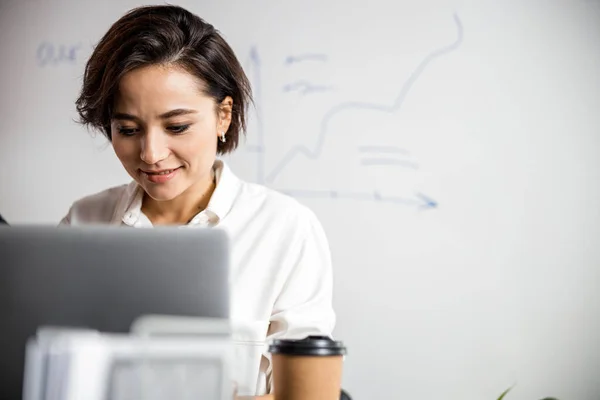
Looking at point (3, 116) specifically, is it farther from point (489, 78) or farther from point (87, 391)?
point (87, 391)

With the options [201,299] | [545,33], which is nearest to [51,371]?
[201,299]

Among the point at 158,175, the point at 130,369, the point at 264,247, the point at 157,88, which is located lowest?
the point at 130,369

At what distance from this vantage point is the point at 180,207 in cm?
142

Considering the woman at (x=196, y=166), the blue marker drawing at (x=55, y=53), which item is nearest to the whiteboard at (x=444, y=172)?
the blue marker drawing at (x=55, y=53)

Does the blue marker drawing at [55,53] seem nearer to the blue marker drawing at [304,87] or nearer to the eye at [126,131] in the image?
the blue marker drawing at [304,87]

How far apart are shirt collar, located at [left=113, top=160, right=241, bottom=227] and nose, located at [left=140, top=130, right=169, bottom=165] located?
7.7 inches

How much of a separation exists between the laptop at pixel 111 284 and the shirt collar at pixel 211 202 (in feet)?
2.15

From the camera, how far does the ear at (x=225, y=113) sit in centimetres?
138

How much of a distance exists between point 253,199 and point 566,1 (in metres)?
1.16

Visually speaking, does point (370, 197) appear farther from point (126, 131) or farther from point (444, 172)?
point (126, 131)

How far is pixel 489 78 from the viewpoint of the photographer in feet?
6.67

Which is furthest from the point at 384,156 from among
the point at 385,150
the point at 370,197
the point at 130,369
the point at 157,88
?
the point at 130,369

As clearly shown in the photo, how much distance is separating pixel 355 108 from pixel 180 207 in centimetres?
79

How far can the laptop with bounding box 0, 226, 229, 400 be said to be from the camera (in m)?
0.70
